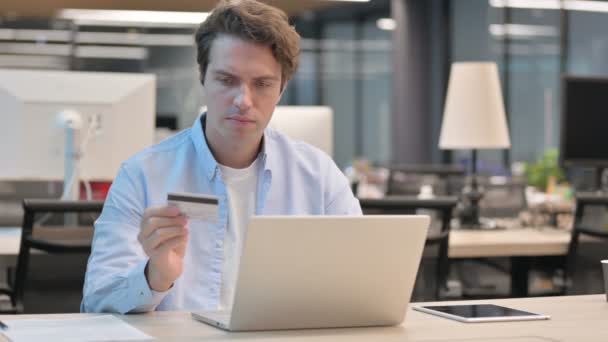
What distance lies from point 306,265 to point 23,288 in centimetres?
155

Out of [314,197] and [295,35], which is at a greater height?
[295,35]

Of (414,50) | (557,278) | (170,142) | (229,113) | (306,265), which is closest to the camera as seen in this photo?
(306,265)

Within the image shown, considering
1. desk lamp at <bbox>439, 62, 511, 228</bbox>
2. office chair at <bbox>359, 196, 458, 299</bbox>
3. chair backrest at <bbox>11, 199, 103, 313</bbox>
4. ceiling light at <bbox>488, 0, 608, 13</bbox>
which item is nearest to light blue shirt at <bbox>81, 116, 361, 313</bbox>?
chair backrest at <bbox>11, 199, 103, 313</bbox>

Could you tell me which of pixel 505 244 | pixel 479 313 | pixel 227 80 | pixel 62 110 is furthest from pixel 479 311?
pixel 62 110

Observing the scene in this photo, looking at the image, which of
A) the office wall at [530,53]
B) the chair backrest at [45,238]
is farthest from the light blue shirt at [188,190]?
the office wall at [530,53]

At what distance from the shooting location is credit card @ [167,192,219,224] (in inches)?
59.4

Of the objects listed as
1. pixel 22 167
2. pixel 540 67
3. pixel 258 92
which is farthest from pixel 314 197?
pixel 540 67

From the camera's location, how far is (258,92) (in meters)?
1.96

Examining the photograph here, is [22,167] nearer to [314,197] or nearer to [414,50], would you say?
[314,197]

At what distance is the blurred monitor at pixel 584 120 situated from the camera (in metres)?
4.84

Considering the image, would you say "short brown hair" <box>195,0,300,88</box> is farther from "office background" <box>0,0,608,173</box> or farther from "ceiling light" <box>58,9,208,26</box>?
"ceiling light" <box>58,9,208,26</box>

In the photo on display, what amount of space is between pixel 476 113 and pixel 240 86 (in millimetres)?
2644

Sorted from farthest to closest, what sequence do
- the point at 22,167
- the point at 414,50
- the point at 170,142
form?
the point at 414,50 → the point at 22,167 → the point at 170,142

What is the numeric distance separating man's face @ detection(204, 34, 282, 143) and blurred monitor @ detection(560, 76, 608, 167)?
3.15 m
